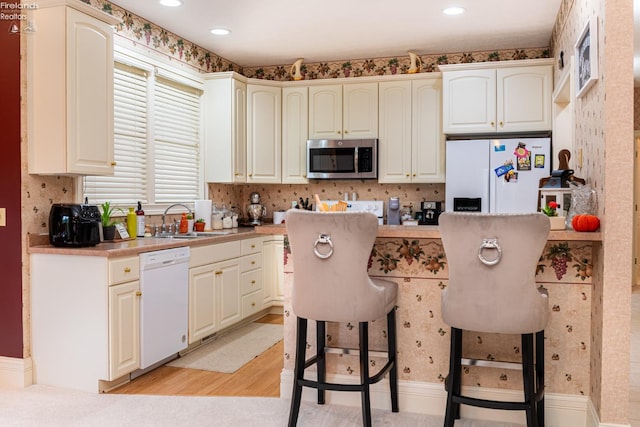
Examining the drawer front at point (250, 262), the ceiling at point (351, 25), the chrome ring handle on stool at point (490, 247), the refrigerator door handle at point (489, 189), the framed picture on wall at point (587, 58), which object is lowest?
the drawer front at point (250, 262)

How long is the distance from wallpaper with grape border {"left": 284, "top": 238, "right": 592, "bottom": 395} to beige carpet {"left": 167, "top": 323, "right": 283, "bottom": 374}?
0.91m

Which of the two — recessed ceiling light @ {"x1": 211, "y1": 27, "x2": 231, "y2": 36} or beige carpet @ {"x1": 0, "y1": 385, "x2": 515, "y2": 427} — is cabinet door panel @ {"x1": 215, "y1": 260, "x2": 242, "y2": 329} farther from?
recessed ceiling light @ {"x1": 211, "y1": 27, "x2": 231, "y2": 36}

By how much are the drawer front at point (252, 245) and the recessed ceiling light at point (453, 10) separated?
250 cm

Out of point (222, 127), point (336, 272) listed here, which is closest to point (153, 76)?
point (222, 127)

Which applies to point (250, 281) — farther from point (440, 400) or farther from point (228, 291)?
point (440, 400)

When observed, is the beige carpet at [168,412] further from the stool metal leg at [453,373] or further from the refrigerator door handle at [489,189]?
the refrigerator door handle at [489,189]

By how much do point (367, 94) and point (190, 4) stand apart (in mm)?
2054

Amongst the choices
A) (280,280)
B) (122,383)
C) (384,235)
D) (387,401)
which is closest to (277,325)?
(280,280)

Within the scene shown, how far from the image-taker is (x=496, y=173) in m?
4.86

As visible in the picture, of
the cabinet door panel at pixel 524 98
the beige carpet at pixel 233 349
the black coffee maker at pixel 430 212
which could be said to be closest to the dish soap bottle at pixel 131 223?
the beige carpet at pixel 233 349

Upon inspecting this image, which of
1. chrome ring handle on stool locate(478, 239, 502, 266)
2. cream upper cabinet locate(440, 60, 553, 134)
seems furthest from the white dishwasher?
cream upper cabinet locate(440, 60, 553, 134)

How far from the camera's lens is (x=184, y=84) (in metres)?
5.01

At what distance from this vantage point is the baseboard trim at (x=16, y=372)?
3395mm

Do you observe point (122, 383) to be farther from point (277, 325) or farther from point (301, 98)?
point (301, 98)
